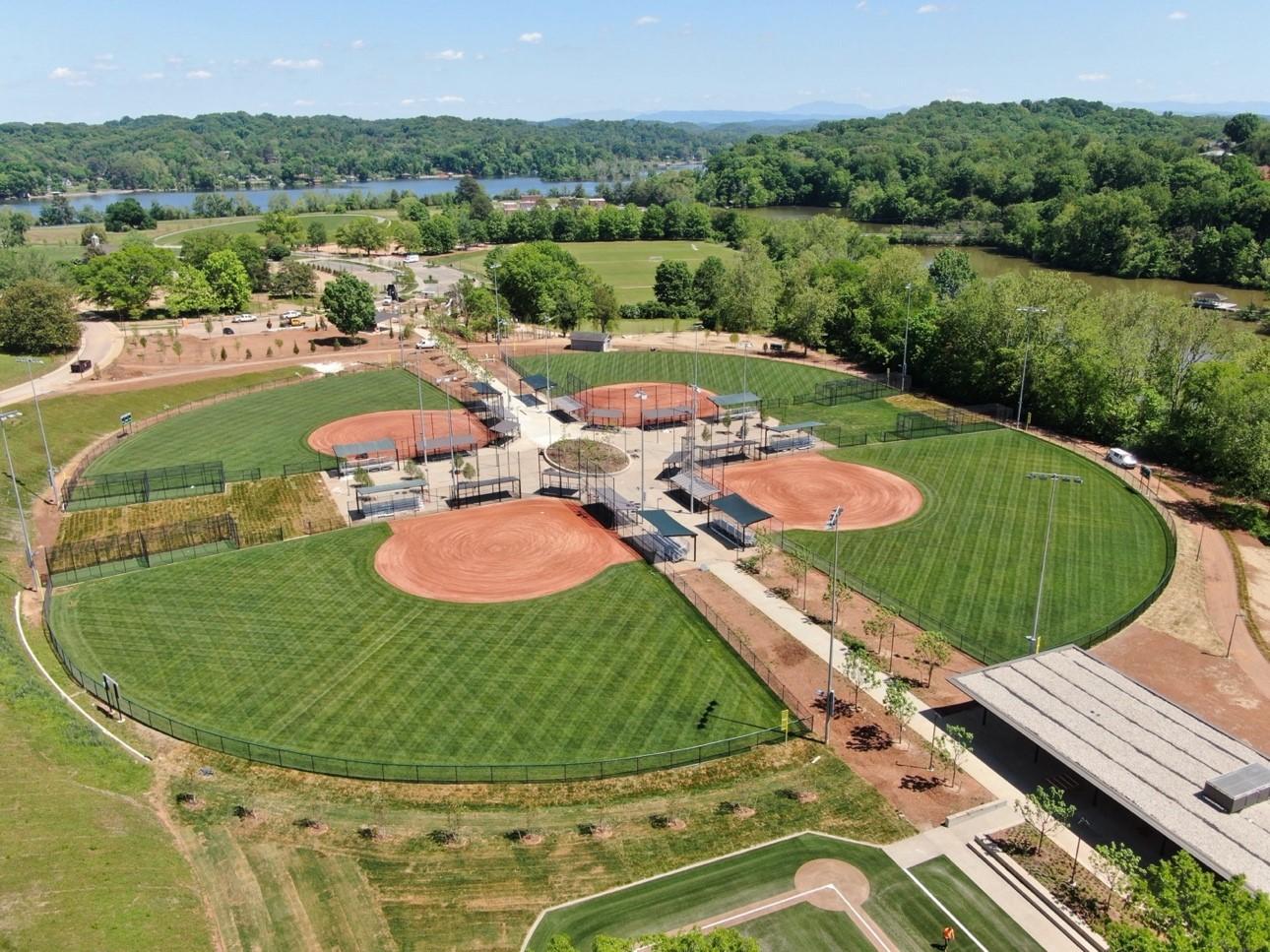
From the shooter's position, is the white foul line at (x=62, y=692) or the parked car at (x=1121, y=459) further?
the parked car at (x=1121, y=459)

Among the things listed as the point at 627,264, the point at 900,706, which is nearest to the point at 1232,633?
the point at 900,706

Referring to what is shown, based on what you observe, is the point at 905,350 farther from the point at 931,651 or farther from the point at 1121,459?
the point at 931,651

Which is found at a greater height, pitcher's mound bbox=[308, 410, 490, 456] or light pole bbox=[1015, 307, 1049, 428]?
light pole bbox=[1015, 307, 1049, 428]

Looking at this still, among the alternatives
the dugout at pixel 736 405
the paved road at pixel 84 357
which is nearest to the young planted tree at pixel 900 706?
the dugout at pixel 736 405

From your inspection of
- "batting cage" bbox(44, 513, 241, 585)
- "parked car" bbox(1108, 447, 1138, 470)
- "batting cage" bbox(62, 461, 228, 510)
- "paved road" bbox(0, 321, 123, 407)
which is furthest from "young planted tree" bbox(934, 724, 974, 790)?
"paved road" bbox(0, 321, 123, 407)

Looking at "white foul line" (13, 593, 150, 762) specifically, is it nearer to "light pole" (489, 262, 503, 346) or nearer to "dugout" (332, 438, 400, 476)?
"dugout" (332, 438, 400, 476)

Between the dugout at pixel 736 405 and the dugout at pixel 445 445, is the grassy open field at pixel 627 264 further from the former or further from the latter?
the dugout at pixel 445 445

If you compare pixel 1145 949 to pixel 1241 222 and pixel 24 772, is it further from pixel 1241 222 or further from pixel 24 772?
pixel 1241 222
